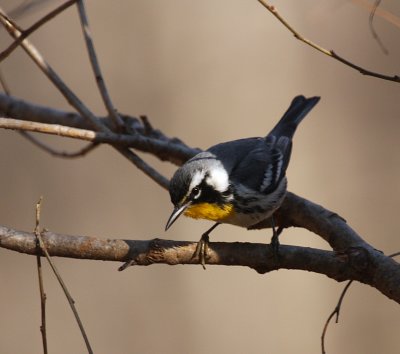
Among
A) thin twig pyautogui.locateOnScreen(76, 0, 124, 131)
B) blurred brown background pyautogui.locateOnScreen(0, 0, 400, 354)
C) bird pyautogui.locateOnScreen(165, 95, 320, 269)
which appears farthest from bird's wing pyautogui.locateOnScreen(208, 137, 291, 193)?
blurred brown background pyautogui.locateOnScreen(0, 0, 400, 354)

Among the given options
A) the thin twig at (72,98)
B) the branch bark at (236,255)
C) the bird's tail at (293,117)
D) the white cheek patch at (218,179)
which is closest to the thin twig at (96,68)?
the thin twig at (72,98)

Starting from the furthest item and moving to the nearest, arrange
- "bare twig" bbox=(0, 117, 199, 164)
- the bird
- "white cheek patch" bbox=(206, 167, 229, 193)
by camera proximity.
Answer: "white cheek patch" bbox=(206, 167, 229, 193) < the bird < "bare twig" bbox=(0, 117, 199, 164)

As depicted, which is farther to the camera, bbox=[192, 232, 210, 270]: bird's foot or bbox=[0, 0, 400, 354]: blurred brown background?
bbox=[0, 0, 400, 354]: blurred brown background

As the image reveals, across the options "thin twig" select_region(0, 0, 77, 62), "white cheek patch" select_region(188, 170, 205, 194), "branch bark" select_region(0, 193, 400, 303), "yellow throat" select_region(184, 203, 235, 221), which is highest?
"thin twig" select_region(0, 0, 77, 62)

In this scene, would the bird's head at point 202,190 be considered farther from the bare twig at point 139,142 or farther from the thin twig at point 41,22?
the thin twig at point 41,22

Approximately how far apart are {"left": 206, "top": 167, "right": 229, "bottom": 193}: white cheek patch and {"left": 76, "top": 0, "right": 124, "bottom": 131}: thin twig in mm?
609

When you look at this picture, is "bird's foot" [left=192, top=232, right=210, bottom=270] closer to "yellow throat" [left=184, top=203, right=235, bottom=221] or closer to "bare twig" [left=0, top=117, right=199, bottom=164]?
"yellow throat" [left=184, top=203, right=235, bottom=221]

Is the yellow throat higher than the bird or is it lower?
lower

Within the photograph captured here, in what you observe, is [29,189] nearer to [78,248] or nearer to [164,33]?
[164,33]

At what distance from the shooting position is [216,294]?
192 inches

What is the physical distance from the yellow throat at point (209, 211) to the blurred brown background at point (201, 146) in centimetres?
178

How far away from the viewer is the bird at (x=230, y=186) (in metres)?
2.93

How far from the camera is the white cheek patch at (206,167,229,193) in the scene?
3.04m

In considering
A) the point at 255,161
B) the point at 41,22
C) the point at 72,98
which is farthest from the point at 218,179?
the point at 41,22
